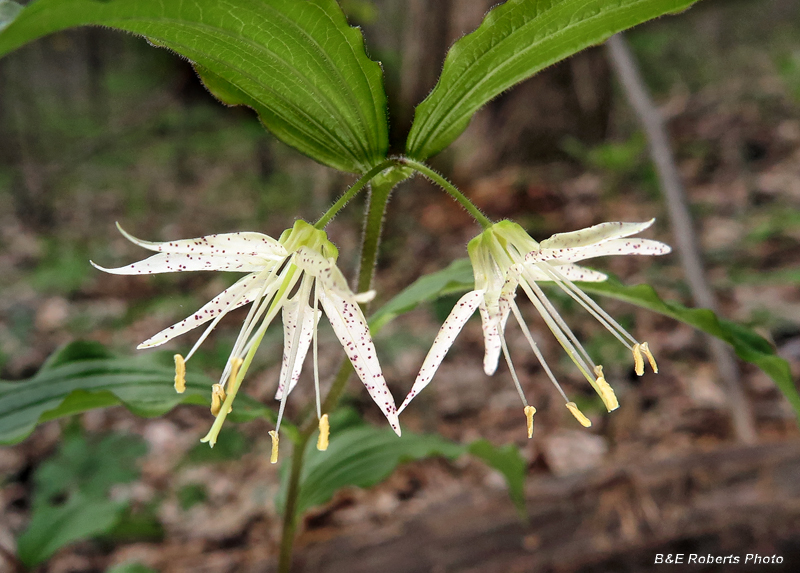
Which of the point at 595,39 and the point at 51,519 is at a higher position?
the point at 595,39

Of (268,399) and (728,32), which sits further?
(728,32)

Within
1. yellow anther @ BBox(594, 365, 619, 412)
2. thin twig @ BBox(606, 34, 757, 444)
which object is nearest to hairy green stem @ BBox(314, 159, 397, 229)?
yellow anther @ BBox(594, 365, 619, 412)

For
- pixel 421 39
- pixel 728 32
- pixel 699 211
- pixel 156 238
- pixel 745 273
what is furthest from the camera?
Result: pixel 728 32

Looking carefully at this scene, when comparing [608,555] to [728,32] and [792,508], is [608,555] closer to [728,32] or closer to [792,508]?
[792,508]

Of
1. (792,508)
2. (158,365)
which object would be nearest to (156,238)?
(158,365)

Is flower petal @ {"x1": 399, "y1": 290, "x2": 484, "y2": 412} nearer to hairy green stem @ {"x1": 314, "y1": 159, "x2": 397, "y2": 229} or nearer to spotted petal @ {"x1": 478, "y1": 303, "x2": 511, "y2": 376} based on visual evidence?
spotted petal @ {"x1": 478, "y1": 303, "x2": 511, "y2": 376}
